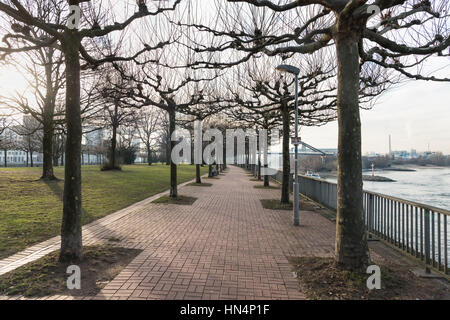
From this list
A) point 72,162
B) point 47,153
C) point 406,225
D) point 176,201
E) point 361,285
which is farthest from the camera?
point 47,153

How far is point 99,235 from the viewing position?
6.38m

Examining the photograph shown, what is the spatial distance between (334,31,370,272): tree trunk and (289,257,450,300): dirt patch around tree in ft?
0.84

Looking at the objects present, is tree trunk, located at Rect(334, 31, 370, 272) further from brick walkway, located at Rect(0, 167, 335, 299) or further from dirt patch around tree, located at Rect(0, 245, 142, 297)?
dirt patch around tree, located at Rect(0, 245, 142, 297)

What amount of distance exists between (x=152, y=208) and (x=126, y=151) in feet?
132

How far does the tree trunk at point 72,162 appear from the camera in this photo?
4598 mm

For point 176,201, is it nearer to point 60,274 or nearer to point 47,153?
point 60,274

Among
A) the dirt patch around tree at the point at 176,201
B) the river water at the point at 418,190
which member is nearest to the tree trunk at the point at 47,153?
the dirt patch around tree at the point at 176,201

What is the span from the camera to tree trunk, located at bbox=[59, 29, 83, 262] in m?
4.60

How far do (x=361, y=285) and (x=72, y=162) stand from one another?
469 centimetres

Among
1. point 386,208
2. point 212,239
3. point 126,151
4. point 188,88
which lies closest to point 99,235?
point 212,239

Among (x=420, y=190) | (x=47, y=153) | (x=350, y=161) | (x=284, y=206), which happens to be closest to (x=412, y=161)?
(x=420, y=190)

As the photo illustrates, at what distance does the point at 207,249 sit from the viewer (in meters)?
5.54

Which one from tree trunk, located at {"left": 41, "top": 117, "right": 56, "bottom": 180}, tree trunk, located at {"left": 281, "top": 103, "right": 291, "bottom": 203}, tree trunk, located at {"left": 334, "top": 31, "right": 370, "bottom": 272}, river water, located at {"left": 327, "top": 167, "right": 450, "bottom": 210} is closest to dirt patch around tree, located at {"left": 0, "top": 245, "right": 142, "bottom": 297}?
tree trunk, located at {"left": 334, "top": 31, "right": 370, "bottom": 272}
